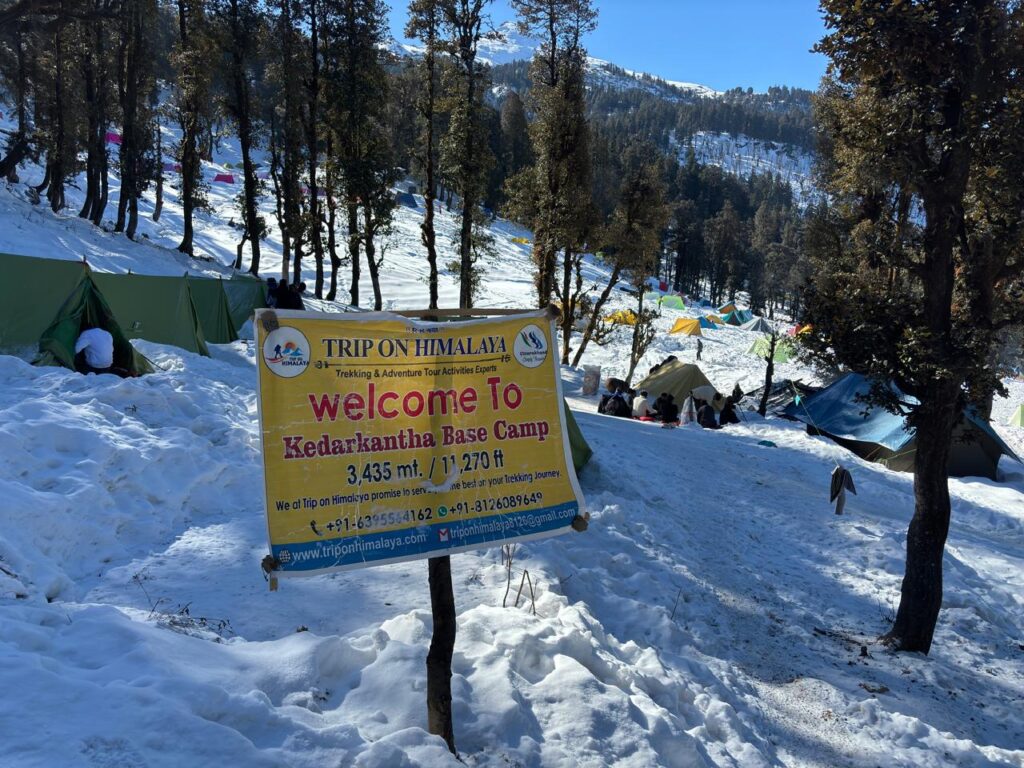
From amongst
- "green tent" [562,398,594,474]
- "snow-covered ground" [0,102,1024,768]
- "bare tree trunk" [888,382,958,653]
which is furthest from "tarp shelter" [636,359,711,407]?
"bare tree trunk" [888,382,958,653]

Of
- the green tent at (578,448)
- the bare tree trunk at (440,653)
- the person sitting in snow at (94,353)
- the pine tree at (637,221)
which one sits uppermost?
the pine tree at (637,221)

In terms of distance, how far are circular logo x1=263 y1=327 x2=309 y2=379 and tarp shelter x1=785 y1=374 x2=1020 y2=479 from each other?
12267 mm

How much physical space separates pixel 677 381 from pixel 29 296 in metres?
16.2

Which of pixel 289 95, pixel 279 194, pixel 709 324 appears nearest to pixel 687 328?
pixel 709 324

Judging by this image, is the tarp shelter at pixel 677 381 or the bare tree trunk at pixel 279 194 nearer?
the tarp shelter at pixel 677 381

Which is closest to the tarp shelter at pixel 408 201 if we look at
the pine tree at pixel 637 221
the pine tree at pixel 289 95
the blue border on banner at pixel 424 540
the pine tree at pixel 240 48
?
the pine tree at pixel 289 95

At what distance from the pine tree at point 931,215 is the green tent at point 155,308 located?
11.1m

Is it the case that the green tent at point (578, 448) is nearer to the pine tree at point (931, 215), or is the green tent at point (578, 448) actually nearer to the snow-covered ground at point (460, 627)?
the snow-covered ground at point (460, 627)

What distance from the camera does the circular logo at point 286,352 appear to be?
2660 millimetres

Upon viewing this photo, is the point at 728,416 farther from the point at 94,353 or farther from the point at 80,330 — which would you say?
the point at 80,330

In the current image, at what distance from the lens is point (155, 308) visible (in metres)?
11.9

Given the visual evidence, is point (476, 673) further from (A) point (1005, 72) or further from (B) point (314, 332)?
(A) point (1005, 72)

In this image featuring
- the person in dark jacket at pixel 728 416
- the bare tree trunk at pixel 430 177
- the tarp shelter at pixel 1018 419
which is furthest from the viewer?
the tarp shelter at pixel 1018 419

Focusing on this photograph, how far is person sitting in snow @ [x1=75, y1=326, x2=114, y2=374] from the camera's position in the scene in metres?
7.92
